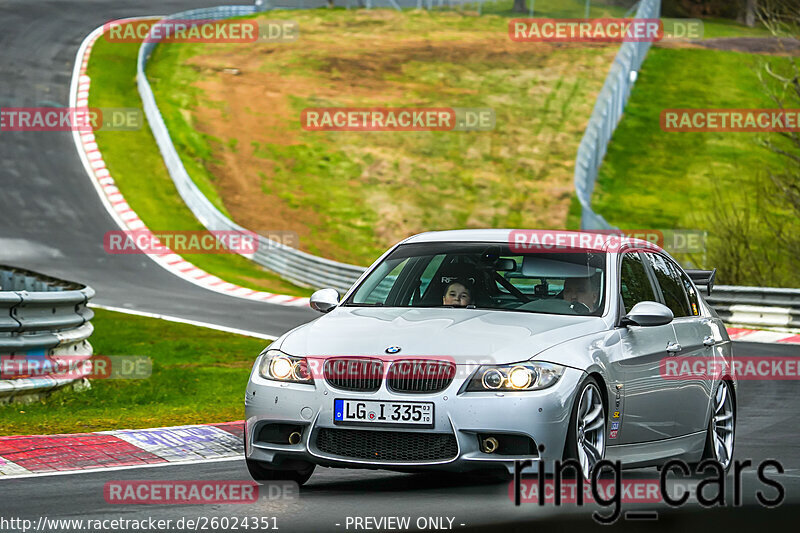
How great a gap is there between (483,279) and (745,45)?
5934cm

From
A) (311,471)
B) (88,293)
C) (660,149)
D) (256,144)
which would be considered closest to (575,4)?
(660,149)

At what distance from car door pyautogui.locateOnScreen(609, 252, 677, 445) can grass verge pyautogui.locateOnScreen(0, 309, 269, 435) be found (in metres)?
4.44

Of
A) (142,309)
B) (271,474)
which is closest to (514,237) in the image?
(271,474)

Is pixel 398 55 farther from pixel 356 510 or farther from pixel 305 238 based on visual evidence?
pixel 356 510

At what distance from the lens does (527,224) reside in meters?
38.2

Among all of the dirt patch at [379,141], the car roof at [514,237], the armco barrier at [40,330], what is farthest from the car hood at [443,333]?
the dirt patch at [379,141]

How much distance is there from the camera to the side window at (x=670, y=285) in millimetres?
8961

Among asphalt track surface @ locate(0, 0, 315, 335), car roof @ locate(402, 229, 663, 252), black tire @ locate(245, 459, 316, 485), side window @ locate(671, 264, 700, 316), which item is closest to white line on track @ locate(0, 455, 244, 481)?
black tire @ locate(245, 459, 316, 485)

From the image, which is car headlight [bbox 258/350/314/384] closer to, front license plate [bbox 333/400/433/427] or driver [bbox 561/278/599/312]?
front license plate [bbox 333/400/433/427]

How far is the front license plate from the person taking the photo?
22.6ft

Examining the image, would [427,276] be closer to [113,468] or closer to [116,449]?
[113,468]

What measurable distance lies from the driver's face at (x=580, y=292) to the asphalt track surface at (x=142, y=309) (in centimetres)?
124

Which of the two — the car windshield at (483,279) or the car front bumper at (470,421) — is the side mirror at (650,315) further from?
the car front bumper at (470,421)

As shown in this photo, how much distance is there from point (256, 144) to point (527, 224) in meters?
10.7
